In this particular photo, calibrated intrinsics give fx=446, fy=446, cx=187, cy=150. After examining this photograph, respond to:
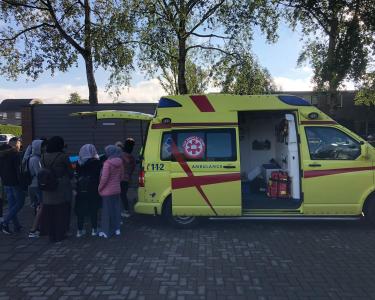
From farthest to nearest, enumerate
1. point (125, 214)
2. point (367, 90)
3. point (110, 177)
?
point (367, 90) < point (125, 214) < point (110, 177)

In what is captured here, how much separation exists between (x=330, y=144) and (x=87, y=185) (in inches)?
179

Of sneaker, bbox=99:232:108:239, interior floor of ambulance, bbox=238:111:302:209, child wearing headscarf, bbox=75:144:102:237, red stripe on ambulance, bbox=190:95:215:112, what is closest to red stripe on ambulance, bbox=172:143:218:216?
interior floor of ambulance, bbox=238:111:302:209

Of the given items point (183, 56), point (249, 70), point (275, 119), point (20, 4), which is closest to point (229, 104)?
point (275, 119)

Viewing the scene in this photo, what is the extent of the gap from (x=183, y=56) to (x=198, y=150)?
27.3ft

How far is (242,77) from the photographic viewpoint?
17562 mm

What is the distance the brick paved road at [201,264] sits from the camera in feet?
17.7

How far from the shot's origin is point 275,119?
10.3 meters

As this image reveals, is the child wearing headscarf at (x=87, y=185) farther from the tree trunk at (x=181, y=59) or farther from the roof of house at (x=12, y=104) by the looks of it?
the roof of house at (x=12, y=104)

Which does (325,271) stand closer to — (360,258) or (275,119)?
(360,258)

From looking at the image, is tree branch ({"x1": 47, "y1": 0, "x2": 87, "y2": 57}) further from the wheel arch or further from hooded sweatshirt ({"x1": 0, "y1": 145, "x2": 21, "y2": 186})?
the wheel arch

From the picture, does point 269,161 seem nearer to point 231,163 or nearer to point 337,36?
point 231,163

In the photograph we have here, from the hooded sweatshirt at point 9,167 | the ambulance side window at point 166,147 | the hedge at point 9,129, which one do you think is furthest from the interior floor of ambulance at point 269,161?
the hedge at point 9,129

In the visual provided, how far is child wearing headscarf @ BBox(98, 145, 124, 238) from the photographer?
8008 millimetres

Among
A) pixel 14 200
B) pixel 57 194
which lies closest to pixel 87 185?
pixel 57 194
